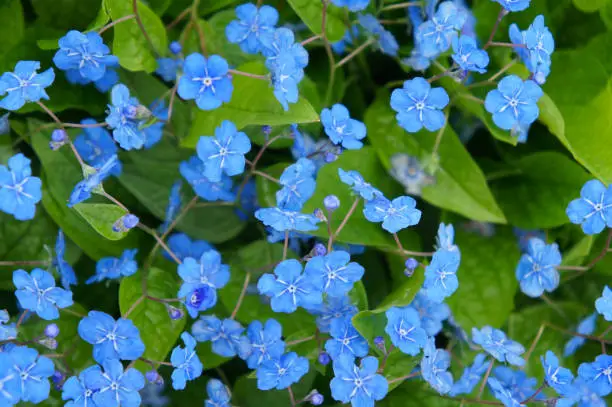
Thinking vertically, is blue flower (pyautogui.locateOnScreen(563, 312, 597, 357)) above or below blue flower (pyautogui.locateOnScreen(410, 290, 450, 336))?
below

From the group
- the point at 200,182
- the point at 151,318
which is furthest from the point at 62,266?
the point at 200,182

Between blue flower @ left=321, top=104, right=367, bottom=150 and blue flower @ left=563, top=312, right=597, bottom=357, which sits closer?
blue flower @ left=321, top=104, right=367, bottom=150

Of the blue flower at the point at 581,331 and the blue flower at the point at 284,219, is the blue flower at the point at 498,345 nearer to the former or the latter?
the blue flower at the point at 581,331

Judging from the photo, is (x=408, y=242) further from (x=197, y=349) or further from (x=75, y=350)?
(x=75, y=350)

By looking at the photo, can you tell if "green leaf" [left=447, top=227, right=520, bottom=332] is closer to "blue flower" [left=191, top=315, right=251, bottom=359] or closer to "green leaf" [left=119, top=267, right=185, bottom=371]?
"blue flower" [left=191, top=315, right=251, bottom=359]

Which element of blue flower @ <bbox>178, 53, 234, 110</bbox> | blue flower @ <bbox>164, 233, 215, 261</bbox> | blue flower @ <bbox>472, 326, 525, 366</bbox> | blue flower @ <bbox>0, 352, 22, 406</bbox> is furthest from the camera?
blue flower @ <bbox>164, 233, 215, 261</bbox>

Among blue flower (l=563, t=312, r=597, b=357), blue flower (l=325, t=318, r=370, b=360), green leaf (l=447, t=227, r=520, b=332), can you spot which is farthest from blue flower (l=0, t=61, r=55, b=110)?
blue flower (l=563, t=312, r=597, b=357)

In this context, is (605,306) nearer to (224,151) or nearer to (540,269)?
(540,269)
